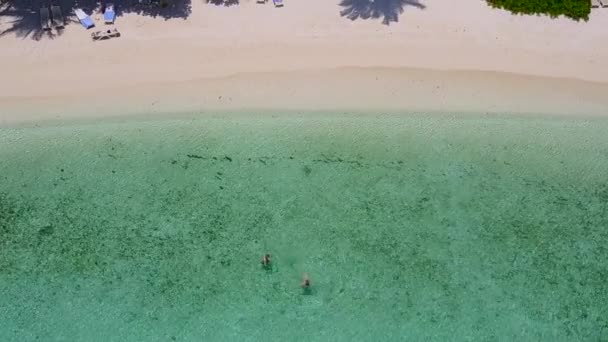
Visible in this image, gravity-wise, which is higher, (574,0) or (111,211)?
(574,0)

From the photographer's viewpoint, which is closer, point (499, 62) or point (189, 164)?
point (189, 164)

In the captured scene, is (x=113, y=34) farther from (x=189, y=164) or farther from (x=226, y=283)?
(x=226, y=283)

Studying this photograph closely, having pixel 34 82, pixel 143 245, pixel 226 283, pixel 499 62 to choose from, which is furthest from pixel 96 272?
pixel 499 62

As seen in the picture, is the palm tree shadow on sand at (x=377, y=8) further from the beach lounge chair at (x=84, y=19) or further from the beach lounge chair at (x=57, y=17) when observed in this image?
the beach lounge chair at (x=57, y=17)

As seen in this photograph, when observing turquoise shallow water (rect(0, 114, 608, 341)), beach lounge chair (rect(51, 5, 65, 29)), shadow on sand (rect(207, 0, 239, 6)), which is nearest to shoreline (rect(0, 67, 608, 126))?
turquoise shallow water (rect(0, 114, 608, 341))

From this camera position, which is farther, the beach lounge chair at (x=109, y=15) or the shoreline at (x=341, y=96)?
the beach lounge chair at (x=109, y=15)

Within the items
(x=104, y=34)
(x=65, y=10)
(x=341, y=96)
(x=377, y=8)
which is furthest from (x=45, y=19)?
(x=377, y=8)

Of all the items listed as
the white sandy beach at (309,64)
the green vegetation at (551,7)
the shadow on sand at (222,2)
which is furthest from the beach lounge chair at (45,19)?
the green vegetation at (551,7)
